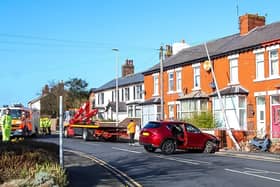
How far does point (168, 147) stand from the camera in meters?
24.5

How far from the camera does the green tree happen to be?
267 ft

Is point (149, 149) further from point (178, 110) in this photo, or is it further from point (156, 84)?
point (156, 84)

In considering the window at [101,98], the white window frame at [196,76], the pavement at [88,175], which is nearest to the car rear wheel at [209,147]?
the pavement at [88,175]

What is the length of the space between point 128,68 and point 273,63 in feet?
127

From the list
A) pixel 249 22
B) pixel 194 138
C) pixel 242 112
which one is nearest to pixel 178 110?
pixel 242 112

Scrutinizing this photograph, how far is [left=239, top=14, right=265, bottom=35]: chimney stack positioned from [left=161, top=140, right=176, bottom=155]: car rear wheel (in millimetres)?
15683

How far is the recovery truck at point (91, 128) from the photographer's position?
36.9 m

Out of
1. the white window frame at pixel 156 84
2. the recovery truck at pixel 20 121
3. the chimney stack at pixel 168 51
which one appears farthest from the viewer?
the chimney stack at pixel 168 51

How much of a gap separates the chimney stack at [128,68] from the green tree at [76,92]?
1538 cm

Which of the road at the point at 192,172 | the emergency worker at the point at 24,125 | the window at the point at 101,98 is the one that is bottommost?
the road at the point at 192,172

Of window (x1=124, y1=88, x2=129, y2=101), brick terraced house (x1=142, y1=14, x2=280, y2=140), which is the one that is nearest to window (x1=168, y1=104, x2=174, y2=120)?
brick terraced house (x1=142, y1=14, x2=280, y2=140)

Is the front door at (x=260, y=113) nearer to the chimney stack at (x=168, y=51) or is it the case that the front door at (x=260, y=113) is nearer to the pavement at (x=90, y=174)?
the pavement at (x=90, y=174)

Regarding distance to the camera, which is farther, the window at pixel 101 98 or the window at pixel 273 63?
the window at pixel 101 98

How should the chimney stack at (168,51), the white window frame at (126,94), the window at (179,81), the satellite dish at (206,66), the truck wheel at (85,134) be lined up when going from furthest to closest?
the white window frame at (126,94) → the chimney stack at (168,51) → the window at (179,81) → the truck wheel at (85,134) → the satellite dish at (206,66)
